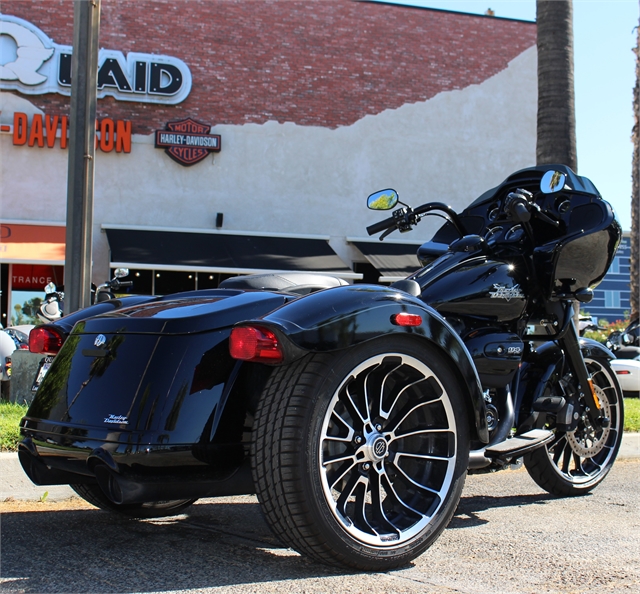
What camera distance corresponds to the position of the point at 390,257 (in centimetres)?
1697

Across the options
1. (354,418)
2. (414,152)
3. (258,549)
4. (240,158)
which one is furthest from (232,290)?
(414,152)

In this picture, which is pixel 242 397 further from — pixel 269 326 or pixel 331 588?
pixel 331 588

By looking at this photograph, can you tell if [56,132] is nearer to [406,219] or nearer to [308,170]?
[308,170]

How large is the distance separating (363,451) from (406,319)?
50 centimetres

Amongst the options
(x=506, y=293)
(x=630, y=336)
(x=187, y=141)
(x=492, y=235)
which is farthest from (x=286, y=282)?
(x=187, y=141)

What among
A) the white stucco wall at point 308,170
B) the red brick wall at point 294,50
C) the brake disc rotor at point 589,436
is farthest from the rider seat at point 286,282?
the red brick wall at point 294,50

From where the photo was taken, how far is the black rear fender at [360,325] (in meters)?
2.63

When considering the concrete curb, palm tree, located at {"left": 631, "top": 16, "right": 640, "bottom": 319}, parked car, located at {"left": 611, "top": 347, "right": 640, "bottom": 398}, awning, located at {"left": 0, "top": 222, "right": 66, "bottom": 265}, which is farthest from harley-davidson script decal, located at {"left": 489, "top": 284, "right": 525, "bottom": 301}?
palm tree, located at {"left": 631, "top": 16, "right": 640, "bottom": 319}

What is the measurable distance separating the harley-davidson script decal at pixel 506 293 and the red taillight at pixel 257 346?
5.00ft

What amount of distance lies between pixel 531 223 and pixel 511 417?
3.84 feet

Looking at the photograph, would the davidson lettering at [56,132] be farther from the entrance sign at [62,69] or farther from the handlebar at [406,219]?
the handlebar at [406,219]

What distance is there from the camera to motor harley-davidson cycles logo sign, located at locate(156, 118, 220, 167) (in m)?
16.9

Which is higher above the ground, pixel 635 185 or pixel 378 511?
pixel 635 185

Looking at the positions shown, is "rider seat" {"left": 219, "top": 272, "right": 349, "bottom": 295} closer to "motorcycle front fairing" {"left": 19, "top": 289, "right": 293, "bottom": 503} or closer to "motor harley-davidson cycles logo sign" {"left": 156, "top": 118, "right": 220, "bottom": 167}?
"motorcycle front fairing" {"left": 19, "top": 289, "right": 293, "bottom": 503}
